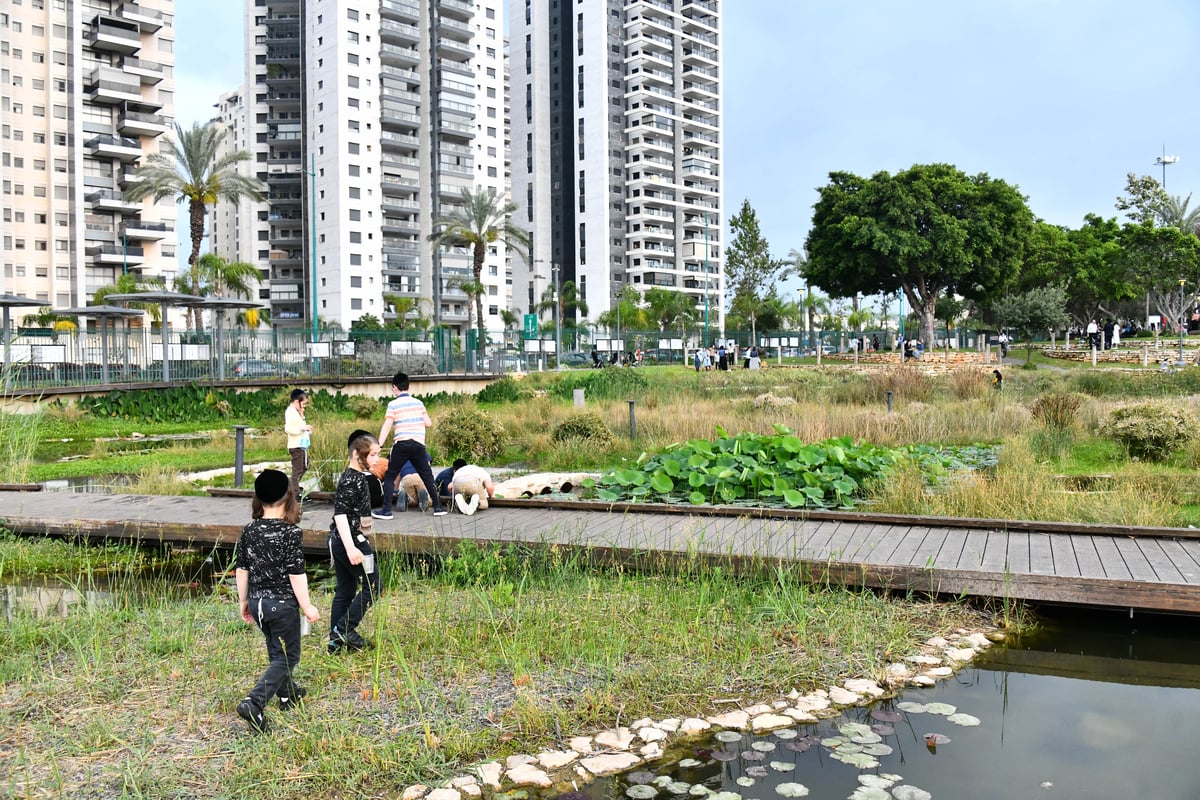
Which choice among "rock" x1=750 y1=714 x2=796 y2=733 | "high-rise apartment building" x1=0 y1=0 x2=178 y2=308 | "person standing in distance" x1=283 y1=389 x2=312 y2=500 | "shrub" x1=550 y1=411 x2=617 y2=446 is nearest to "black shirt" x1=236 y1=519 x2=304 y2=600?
"rock" x1=750 y1=714 x2=796 y2=733

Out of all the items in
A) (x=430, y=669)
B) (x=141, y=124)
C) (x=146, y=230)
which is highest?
(x=141, y=124)

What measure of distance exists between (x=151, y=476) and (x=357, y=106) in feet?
254

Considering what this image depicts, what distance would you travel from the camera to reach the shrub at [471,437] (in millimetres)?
15180

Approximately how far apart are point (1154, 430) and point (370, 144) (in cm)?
8075

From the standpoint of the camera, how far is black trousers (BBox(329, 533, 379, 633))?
18.8ft

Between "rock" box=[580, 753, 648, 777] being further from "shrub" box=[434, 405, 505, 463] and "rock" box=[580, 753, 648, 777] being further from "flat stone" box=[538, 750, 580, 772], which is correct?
"shrub" box=[434, 405, 505, 463]

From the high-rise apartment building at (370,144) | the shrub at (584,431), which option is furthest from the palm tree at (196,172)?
the shrub at (584,431)

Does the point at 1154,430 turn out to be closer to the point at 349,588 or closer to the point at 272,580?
the point at 349,588

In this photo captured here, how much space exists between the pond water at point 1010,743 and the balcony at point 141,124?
79437 millimetres

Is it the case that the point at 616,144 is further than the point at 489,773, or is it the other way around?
the point at 616,144

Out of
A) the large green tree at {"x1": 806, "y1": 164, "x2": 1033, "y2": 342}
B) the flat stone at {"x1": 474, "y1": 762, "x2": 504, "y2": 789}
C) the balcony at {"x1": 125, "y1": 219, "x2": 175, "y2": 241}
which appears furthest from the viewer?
the balcony at {"x1": 125, "y1": 219, "x2": 175, "y2": 241}

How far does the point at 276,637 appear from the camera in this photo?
4.79 meters

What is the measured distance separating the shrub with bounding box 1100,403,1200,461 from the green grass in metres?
7.87

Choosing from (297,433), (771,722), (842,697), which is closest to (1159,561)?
(842,697)
